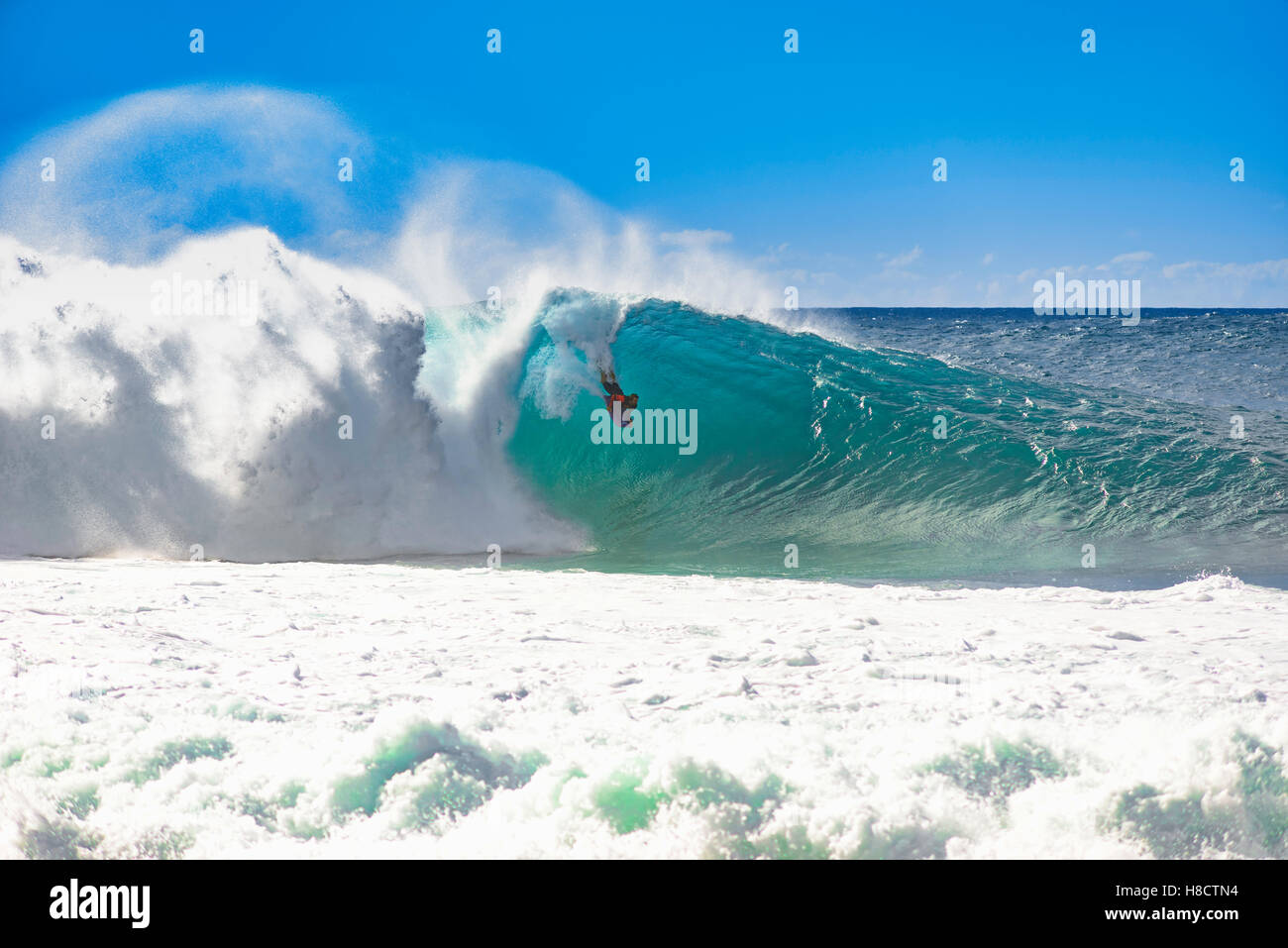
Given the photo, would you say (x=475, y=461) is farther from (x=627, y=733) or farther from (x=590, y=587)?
(x=627, y=733)

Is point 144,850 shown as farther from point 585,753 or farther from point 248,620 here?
point 248,620

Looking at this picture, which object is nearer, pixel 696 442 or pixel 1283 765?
pixel 1283 765

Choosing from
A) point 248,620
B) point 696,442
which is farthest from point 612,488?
point 248,620

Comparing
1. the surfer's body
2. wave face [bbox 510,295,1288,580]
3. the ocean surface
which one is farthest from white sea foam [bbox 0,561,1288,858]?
the surfer's body

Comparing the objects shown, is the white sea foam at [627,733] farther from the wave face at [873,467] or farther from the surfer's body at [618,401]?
the surfer's body at [618,401]

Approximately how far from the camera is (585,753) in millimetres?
3531

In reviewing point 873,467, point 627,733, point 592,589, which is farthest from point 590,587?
point 873,467

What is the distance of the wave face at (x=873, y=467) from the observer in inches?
360

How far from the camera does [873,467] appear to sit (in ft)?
38.3

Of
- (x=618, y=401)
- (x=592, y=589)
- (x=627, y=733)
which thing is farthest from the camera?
(x=618, y=401)

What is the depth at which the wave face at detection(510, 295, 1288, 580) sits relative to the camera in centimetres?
916
